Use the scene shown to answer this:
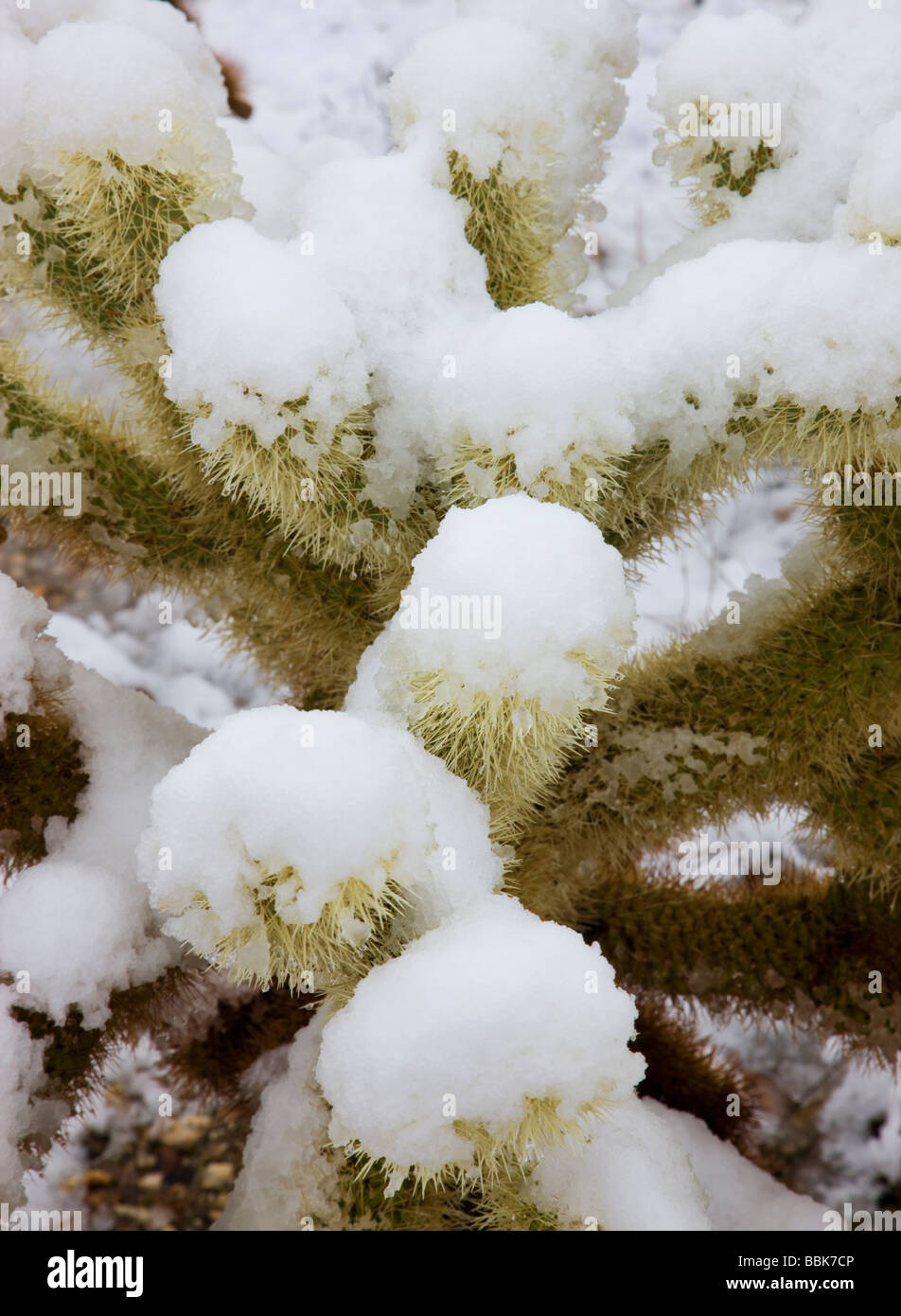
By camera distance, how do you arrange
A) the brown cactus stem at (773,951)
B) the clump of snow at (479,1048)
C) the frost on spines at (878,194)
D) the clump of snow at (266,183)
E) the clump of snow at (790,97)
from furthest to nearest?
the brown cactus stem at (773,951) < the clump of snow at (266,183) < the clump of snow at (790,97) < the frost on spines at (878,194) < the clump of snow at (479,1048)

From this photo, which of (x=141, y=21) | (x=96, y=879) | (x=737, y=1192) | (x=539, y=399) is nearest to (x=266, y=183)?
(x=141, y=21)

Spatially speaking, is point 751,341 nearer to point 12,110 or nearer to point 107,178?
point 107,178

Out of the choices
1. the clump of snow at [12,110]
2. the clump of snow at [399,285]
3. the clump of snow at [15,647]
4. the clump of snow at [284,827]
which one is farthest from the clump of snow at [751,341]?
the clump of snow at [15,647]

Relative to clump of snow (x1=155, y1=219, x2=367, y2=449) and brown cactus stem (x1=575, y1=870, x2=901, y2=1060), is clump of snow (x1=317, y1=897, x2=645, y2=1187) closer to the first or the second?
clump of snow (x1=155, y1=219, x2=367, y2=449)

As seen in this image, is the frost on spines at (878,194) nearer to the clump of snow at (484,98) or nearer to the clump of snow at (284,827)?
the clump of snow at (484,98)

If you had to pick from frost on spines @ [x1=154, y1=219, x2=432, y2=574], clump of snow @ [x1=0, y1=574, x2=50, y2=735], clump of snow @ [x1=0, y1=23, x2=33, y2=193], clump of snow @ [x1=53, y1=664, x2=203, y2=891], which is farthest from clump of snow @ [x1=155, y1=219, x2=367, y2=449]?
clump of snow @ [x1=53, y1=664, x2=203, y2=891]

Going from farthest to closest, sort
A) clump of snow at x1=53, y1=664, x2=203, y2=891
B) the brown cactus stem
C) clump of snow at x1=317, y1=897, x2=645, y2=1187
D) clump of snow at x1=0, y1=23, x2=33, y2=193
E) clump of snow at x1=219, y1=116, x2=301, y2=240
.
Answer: the brown cactus stem → clump of snow at x1=219, y1=116, x2=301, y2=240 → clump of snow at x1=53, y1=664, x2=203, y2=891 → clump of snow at x1=0, y1=23, x2=33, y2=193 → clump of snow at x1=317, y1=897, x2=645, y2=1187
